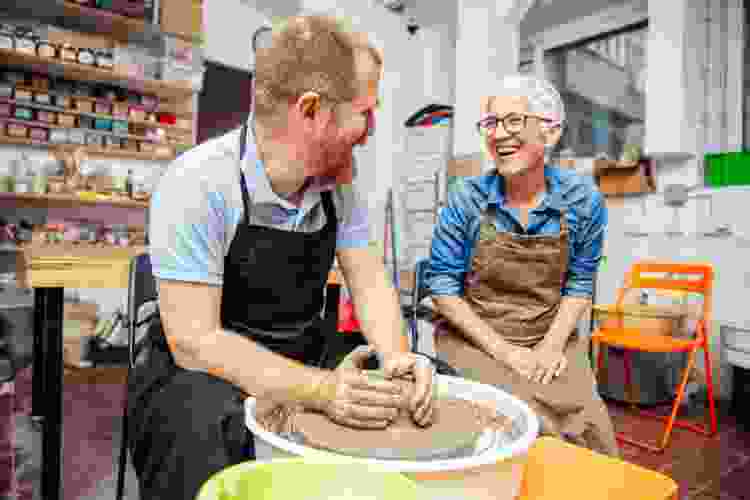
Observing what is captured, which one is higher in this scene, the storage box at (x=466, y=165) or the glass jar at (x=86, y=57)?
the glass jar at (x=86, y=57)

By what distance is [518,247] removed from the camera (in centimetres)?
161

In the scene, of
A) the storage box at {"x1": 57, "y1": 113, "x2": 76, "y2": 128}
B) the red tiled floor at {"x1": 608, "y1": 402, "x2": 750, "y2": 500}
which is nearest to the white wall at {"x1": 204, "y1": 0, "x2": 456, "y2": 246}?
the storage box at {"x1": 57, "y1": 113, "x2": 76, "y2": 128}

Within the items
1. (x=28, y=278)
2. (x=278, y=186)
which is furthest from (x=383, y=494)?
(x=28, y=278)

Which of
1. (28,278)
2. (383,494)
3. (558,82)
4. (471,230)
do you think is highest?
(558,82)

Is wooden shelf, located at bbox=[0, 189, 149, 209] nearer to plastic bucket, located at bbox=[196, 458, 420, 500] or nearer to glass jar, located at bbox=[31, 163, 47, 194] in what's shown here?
glass jar, located at bbox=[31, 163, 47, 194]

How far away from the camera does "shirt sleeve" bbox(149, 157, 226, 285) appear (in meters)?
1.00

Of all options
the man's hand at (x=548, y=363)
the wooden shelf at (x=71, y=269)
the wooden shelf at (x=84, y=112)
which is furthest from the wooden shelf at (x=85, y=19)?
the man's hand at (x=548, y=363)

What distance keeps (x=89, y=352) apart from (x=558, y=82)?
4.64 m

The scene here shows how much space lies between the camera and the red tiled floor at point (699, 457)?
212 cm

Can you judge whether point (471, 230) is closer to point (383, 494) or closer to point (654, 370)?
point (383, 494)

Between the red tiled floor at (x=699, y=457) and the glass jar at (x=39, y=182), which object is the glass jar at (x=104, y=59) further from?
the red tiled floor at (x=699, y=457)

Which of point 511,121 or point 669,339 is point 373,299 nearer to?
point 511,121

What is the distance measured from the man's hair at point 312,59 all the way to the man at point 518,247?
2.50 feet

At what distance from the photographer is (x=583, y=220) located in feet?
5.37
